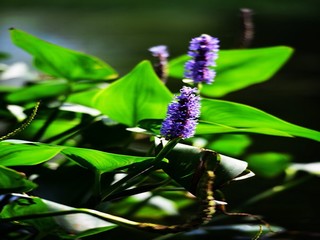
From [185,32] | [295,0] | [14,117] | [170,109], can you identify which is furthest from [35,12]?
[170,109]

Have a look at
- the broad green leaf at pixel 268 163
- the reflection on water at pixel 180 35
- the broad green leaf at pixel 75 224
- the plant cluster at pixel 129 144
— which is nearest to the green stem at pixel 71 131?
the plant cluster at pixel 129 144

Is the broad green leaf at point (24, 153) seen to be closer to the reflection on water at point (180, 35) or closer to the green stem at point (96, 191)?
the green stem at point (96, 191)

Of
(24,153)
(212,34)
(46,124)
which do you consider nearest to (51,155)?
(24,153)

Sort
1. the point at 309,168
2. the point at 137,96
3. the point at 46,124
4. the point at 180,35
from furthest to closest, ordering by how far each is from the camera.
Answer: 1. the point at 180,35
2. the point at 309,168
3. the point at 46,124
4. the point at 137,96

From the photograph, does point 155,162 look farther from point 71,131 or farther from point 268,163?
point 268,163

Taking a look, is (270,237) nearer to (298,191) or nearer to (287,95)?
(298,191)
